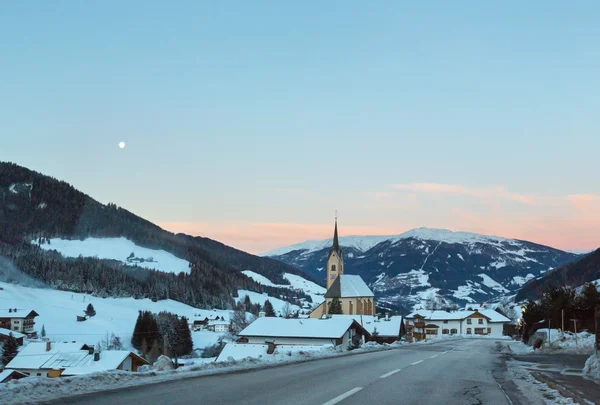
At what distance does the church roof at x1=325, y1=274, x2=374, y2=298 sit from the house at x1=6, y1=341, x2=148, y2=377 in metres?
89.7

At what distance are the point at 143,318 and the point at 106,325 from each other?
32.6 metres

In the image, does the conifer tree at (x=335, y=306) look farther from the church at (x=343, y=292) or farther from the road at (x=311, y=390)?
the road at (x=311, y=390)

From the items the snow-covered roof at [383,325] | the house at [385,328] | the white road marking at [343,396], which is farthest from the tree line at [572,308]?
the snow-covered roof at [383,325]

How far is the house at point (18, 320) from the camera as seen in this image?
13338 cm

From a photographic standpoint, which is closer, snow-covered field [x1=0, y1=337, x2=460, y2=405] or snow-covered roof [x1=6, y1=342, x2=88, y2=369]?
snow-covered field [x1=0, y1=337, x2=460, y2=405]

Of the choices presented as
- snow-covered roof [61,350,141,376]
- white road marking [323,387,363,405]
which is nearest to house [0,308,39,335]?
snow-covered roof [61,350,141,376]

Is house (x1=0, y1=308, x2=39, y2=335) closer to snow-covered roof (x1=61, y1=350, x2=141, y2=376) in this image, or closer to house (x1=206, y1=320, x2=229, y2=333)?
house (x1=206, y1=320, x2=229, y2=333)

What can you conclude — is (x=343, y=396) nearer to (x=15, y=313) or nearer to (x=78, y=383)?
(x=78, y=383)

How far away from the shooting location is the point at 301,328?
58750 mm

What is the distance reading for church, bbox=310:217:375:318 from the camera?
468ft

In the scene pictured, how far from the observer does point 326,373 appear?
1588 cm

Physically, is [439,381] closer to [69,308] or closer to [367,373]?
[367,373]

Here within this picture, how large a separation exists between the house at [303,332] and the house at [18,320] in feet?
302

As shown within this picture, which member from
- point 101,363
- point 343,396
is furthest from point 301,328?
point 343,396
